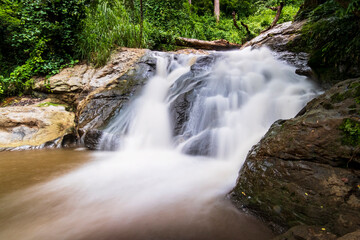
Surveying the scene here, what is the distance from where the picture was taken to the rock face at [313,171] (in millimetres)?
1190

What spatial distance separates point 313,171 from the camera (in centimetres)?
136

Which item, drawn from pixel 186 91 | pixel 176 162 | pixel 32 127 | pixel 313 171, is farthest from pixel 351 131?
pixel 32 127

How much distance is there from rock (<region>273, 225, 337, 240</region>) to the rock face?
6 centimetres

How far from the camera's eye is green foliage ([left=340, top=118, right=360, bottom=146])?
4.28ft

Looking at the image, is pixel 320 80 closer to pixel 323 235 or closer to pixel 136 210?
pixel 323 235

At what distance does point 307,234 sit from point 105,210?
5.15 ft

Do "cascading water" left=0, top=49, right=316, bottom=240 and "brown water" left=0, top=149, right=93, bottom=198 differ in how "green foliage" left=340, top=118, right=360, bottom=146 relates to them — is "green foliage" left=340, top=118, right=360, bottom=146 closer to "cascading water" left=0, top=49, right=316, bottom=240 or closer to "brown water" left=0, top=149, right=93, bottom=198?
"cascading water" left=0, top=49, right=316, bottom=240

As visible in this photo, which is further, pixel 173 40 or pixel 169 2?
pixel 169 2

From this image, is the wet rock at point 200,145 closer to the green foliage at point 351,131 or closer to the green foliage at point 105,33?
the green foliage at point 351,131

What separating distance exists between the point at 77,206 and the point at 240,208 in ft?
4.97

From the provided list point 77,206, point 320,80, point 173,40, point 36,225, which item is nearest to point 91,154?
point 77,206

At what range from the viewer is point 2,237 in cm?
130

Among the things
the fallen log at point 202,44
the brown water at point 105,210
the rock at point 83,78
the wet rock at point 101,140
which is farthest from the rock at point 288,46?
the wet rock at point 101,140

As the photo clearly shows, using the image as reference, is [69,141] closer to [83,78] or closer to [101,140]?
[101,140]
